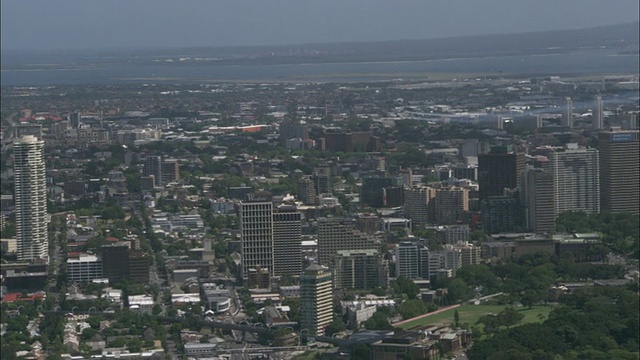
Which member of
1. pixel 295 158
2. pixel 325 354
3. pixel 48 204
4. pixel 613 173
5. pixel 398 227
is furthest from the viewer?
pixel 295 158

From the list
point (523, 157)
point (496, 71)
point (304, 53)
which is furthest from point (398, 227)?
point (496, 71)

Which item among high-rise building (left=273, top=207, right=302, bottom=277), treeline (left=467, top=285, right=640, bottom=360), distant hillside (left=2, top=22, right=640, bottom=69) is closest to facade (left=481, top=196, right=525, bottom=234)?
high-rise building (left=273, top=207, right=302, bottom=277)

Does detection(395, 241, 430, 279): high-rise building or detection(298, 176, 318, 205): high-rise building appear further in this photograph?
detection(298, 176, 318, 205): high-rise building

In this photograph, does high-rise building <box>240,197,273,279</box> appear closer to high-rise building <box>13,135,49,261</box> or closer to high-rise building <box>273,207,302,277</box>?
high-rise building <box>273,207,302,277</box>

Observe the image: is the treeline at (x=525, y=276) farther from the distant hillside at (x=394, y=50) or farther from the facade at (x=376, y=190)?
the distant hillside at (x=394, y=50)

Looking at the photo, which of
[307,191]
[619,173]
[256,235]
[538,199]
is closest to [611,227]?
[538,199]

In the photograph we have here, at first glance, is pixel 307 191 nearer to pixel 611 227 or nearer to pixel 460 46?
pixel 611 227

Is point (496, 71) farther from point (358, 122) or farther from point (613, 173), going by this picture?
point (613, 173)
